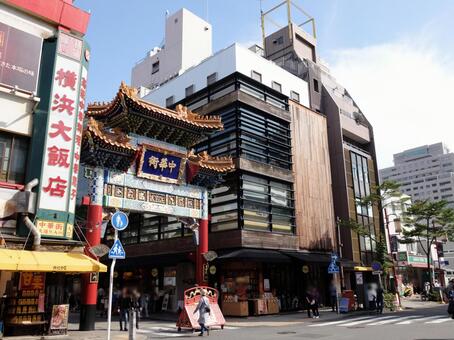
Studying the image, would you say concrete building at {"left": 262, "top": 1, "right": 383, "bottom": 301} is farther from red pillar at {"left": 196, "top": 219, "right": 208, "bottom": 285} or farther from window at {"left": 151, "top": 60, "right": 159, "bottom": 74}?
window at {"left": 151, "top": 60, "right": 159, "bottom": 74}

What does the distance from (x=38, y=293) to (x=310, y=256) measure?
1852 cm

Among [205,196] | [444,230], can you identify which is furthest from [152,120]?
[444,230]

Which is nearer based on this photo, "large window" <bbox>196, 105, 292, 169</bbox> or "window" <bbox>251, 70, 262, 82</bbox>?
"large window" <bbox>196, 105, 292, 169</bbox>

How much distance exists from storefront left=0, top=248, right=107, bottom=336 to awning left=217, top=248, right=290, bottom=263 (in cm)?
1016

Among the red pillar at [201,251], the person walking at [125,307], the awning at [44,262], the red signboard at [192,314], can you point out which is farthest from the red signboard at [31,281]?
the red pillar at [201,251]

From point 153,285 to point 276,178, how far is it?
42.4 ft

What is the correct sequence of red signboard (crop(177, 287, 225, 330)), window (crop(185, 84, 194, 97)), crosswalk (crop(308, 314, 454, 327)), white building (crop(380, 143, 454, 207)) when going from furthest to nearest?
white building (crop(380, 143, 454, 207))
window (crop(185, 84, 194, 97))
crosswalk (crop(308, 314, 454, 327))
red signboard (crop(177, 287, 225, 330))

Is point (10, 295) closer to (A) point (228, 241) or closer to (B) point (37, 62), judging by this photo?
(B) point (37, 62)

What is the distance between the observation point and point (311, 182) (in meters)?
31.8

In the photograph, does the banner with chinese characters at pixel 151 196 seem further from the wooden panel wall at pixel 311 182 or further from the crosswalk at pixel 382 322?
the wooden panel wall at pixel 311 182

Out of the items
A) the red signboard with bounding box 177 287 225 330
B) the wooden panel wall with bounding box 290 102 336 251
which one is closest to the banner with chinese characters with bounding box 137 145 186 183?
the red signboard with bounding box 177 287 225 330

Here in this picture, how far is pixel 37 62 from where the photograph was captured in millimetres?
15320

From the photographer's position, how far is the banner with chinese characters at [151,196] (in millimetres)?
19516

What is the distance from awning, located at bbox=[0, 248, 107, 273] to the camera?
12273mm
